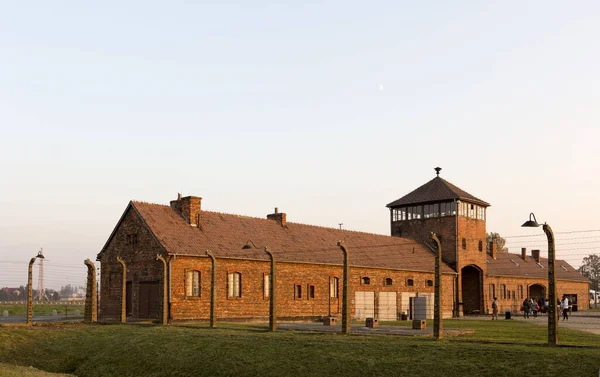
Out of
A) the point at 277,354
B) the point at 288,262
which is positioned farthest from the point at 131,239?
the point at 277,354

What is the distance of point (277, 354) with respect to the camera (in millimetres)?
20625

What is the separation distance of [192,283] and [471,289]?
32.1 meters

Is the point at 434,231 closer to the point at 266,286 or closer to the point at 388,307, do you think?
the point at 388,307

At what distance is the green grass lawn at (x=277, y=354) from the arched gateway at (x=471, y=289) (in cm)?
3449

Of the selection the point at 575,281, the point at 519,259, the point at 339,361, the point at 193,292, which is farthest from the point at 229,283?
the point at 575,281

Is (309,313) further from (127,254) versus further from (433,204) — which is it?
(433,204)

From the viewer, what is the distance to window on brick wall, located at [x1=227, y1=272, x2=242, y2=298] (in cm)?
3981

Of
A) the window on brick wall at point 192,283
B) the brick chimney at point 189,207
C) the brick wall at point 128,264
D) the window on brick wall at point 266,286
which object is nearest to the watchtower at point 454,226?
the window on brick wall at point 266,286

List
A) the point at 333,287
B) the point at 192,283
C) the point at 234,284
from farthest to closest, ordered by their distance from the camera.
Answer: the point at 333,287 → the point at 234,284 → the point at 192,283

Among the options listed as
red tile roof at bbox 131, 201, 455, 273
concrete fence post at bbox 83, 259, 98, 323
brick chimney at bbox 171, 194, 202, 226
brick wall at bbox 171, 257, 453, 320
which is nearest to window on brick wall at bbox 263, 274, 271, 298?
brick wall at bbox 171, 257, 453, 320

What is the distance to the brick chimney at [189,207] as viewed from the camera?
42.2m

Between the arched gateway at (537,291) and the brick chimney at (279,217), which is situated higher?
the brick chimney at (279,217)

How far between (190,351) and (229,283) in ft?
56.9

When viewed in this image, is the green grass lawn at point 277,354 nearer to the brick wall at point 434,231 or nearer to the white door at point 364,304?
the white door at point 364,304
